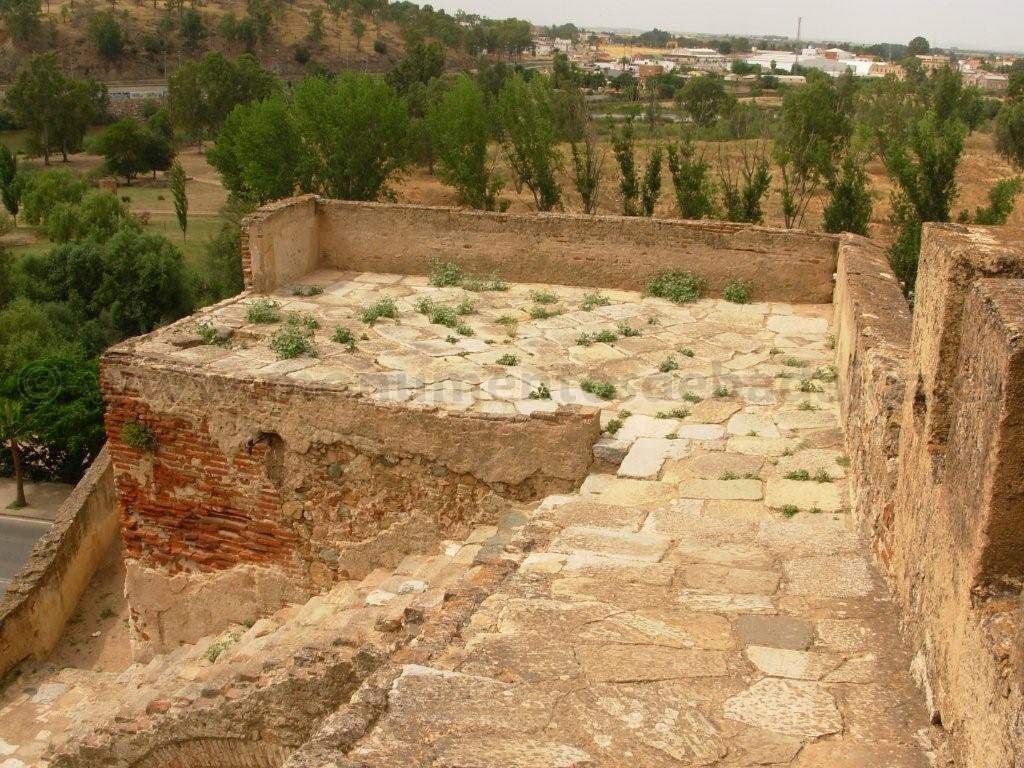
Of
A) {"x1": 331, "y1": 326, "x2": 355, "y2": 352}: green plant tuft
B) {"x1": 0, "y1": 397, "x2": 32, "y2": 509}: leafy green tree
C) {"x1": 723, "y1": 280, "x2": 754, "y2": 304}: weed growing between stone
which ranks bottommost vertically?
{"x1": 0, "y1": 397, "x2": 32, "y2": 509}: leafy green tree

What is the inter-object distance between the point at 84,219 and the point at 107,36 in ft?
143

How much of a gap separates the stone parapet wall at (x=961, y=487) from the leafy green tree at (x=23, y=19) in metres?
79.7

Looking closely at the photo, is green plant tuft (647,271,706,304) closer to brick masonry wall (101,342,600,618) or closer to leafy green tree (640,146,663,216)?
brick masonry wall (101,342,600,618)

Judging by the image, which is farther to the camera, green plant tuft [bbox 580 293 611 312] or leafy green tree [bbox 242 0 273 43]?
leafy green tree [bbox 242 0 273 43]

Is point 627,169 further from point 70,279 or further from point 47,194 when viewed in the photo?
point 47,194

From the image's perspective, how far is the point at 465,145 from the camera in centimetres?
2555

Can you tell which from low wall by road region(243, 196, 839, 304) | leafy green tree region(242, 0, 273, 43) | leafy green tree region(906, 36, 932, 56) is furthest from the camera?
leafy green tree region(906, 36, 932, 56)

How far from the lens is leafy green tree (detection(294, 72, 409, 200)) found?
81.5 feet

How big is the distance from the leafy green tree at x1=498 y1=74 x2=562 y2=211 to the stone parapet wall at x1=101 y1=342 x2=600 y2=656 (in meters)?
19.0

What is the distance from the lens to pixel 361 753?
297cm

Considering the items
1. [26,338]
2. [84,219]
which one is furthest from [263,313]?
[84,219]

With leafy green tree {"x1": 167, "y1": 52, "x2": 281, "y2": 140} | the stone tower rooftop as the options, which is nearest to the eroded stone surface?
the stone tower rooftop

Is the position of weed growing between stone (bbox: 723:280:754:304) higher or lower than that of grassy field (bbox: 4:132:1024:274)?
higher

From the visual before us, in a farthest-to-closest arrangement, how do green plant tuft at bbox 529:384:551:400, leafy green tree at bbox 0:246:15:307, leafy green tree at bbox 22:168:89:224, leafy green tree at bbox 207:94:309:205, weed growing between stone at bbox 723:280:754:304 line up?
leafy green tree at bbox 22:168:89:224 → leafy green tree at bbox 0:246:15:307 → leafy green tree at bbox 207:94:309:205 → weed growing between stone at bbox 723:280:754:304 → green plant tuft at bbox 529:384:551:400
